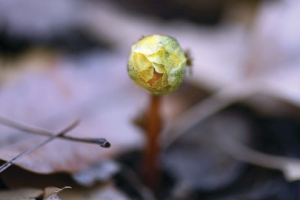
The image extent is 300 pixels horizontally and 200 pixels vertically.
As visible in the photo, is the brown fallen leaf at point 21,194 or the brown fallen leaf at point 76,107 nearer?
the brown fallen leaf at point 21,194

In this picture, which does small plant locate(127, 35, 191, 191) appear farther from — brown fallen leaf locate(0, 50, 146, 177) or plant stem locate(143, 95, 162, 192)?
brown fallen leaf locate(0, 50, 146, 177)

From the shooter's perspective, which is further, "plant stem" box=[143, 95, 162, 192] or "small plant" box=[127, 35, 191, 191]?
"plant stem" box=[143, 95, 162, 192]

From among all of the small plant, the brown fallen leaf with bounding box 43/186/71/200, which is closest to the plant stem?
the small plant

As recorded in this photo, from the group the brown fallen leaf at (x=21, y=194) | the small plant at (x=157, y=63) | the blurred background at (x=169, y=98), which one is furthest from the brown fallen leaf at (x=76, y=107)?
the small plant at (x=157, y=63)

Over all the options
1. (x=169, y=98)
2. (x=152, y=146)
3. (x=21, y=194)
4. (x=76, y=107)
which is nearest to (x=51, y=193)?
(x=21, y=194)

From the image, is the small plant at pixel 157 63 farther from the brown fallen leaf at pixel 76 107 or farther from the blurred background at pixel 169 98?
the brown fallen leaf at pixel 76 107

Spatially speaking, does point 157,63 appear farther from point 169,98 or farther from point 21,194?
point 169,98
